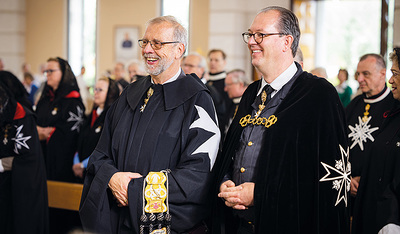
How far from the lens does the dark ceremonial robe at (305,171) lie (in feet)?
8.95

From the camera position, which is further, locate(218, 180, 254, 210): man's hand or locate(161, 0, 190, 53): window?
locate(161, 0, 190, 53): window

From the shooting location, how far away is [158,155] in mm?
3199

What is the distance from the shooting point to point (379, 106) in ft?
15.6

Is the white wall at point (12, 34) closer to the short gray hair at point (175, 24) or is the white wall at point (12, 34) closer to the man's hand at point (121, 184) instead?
the short gray hair at point (175, 24)

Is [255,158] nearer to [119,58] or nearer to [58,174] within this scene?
[58,174]

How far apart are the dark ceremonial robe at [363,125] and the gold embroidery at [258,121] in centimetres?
181

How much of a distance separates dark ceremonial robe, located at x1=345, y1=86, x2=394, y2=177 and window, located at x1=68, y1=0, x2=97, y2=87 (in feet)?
40.3

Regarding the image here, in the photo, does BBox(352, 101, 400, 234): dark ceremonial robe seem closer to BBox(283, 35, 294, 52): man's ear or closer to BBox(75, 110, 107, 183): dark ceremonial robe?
BBox(283, 35, 294, 52): man's ear

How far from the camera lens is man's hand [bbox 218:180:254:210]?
2.81m

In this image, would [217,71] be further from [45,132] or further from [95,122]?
[45,132]

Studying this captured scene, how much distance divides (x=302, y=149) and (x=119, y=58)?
43.1 feet

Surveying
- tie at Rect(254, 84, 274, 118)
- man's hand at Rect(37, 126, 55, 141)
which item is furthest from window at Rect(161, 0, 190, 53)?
tie at Rect(254, 84, 274, 118)

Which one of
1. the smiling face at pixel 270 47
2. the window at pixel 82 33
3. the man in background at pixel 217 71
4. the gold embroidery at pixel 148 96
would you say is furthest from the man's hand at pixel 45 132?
the window at pixel 82 33

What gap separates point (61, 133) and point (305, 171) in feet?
14.1
